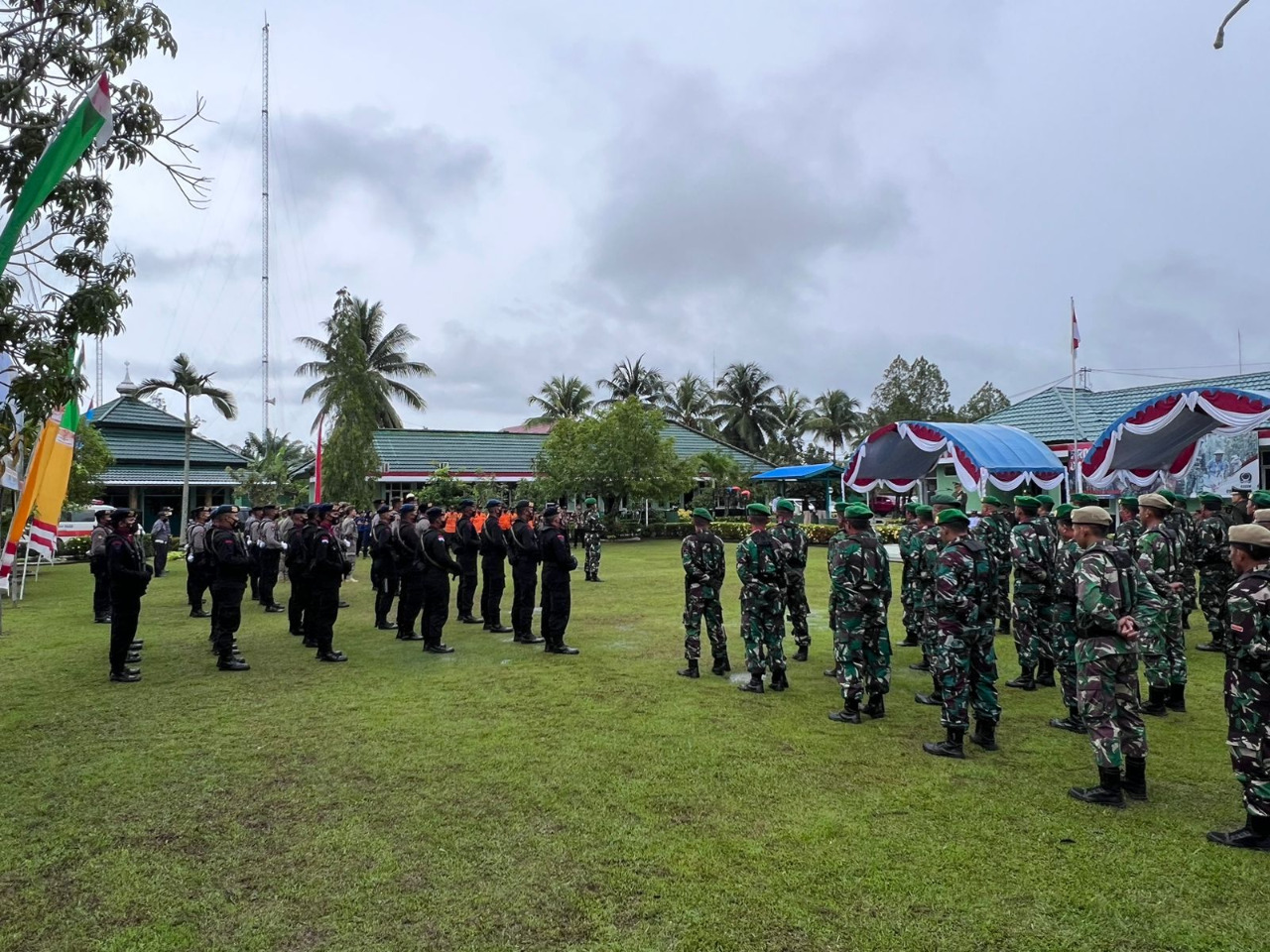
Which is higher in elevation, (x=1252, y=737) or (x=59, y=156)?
(x=59, y=156)

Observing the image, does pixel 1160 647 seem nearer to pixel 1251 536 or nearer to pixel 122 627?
pixel 1251 536

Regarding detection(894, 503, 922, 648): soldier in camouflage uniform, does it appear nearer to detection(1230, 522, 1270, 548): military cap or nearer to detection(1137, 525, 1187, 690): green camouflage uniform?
detection(1137, 525, 1187, 690): green camouflage uniform

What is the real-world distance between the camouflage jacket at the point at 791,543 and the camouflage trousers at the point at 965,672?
2.13 m

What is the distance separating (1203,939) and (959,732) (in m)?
2.32

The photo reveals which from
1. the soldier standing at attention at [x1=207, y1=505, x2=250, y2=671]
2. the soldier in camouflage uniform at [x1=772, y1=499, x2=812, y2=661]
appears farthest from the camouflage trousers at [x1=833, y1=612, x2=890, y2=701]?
the soldier standing at attention at [x1=207, y1=505, x2=250, y2=671]

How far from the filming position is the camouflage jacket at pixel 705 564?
8.09 meters

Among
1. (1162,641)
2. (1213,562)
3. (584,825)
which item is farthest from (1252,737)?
(1213,562)

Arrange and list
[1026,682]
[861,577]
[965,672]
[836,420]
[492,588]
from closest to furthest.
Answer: [965,672] → [861,577] → [1026,682] → [492,588] → [836,420]

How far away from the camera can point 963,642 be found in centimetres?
563

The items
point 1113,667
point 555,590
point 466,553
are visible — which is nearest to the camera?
point 1113,667

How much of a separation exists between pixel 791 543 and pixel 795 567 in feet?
2.80

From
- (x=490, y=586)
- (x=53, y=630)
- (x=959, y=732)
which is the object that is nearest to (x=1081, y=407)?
(x=490, y=586)

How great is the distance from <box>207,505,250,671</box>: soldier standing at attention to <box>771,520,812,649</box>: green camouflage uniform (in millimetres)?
5962

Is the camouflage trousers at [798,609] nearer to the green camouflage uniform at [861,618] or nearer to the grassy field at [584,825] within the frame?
the grassy field at [584,825]
